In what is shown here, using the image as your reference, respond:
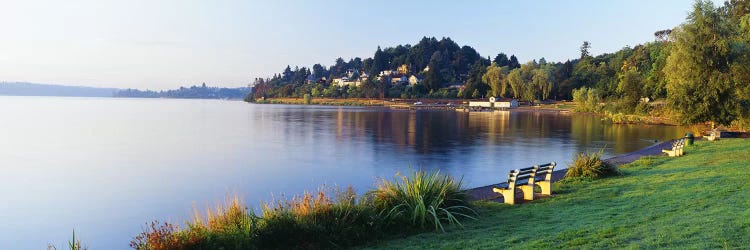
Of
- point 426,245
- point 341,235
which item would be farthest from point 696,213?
point 341,235

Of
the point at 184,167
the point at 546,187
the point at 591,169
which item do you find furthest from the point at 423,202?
the point at 184,167

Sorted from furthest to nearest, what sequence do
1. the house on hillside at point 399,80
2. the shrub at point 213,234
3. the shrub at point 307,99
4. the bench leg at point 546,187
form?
the house on hillside at point 399,80, the shrub at point 307,99, the bench leg at point 546,187, the shrub at point 213,234

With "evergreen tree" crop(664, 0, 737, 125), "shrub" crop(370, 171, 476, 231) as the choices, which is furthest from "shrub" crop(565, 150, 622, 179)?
"evergreen tree" crop(664, 0, 737, 125)

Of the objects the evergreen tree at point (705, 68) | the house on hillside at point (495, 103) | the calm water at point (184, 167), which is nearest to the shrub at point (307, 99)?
the house on hillside at point (495, 103)

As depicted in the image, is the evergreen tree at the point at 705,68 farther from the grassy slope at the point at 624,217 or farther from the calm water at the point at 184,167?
the grassy slope at the point at 624,217

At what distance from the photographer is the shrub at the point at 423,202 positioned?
29.0ft

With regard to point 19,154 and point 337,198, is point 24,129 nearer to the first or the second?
point 19,154

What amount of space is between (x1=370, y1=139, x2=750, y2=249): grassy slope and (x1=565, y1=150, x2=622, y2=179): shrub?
64 cm

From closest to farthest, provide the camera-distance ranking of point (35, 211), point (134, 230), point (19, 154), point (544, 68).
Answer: point (134, 230), point (35, 211), point (19, 154), point (544, 68)

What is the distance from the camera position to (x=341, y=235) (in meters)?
8.03

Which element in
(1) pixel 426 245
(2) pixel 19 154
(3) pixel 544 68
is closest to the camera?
(1) pixel 426 245

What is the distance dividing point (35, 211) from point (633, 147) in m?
27.0

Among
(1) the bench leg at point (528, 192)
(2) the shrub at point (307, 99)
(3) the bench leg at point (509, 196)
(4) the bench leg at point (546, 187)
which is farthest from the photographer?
(2) the shrub at point (307, 99)

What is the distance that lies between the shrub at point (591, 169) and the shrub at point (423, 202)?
5329mm
